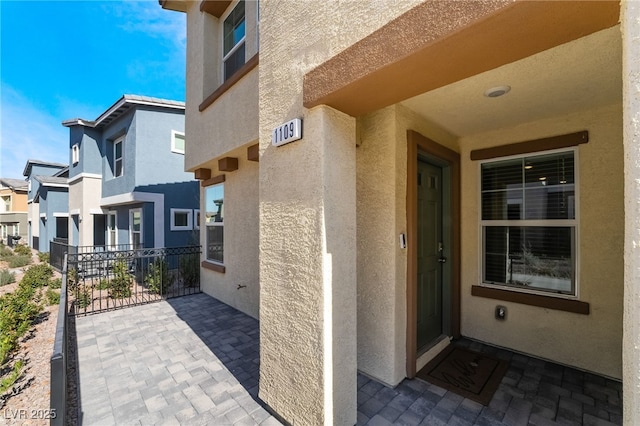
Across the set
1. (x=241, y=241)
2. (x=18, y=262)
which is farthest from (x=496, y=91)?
(x=18, y=262)

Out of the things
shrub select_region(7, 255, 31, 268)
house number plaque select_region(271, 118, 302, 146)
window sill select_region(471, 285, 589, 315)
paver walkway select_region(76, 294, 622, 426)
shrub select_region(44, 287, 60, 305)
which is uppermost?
house number plaque select_region(271, 118, 302, 146)

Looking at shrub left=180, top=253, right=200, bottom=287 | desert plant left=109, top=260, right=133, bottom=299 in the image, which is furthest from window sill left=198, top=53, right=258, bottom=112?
desert plant left=109, top=260, right=133, bottom=299

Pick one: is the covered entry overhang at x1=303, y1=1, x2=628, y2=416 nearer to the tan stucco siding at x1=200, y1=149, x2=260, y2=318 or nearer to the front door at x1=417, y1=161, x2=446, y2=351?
the front door at x1=417, y1=161, x2=446, y2=351

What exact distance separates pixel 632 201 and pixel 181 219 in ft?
42.2

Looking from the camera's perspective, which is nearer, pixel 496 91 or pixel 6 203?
pixel 496 91

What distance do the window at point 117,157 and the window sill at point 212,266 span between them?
8.74 meters

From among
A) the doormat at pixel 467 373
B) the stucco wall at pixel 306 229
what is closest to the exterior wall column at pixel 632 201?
the stucco wall at pixel 306 229

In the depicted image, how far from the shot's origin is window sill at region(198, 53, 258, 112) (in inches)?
170

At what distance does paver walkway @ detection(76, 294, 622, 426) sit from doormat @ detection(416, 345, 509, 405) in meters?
0.10

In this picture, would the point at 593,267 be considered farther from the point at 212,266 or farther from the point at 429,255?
Answer: the point at 212,266

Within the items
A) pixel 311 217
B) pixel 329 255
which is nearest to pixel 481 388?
pixel 329 255

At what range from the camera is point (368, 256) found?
3293 millimetres

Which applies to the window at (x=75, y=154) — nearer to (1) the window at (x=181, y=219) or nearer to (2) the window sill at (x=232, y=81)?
(1) the window at (x=181, y=219)

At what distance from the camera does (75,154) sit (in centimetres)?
1411
